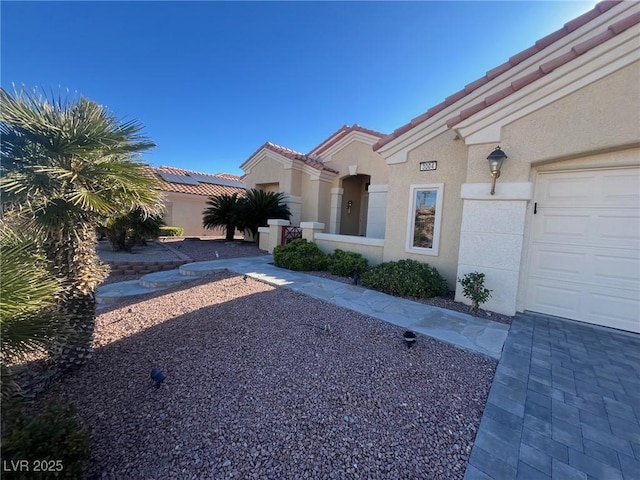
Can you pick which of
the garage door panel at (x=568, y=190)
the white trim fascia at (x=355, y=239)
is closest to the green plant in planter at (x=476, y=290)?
the garage door panel at (x=568, y=190)

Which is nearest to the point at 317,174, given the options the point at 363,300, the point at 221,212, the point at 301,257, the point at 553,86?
the point at 221,212

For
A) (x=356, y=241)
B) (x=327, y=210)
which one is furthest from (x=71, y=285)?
(x=327, y=210)

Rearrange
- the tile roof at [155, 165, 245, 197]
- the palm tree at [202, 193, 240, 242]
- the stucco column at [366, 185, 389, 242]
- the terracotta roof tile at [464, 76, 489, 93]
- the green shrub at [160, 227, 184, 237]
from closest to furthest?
1. the terracotta roof tile at [464, 76, 489, 93]
2. the stucco column at [366, 185, 389, 242]
3. the palm tree at [202, 193, 240, 242]
4. the green shrub at [160, 227, 184, 237]
5. the tile roof at [155, 165, 245, 197]

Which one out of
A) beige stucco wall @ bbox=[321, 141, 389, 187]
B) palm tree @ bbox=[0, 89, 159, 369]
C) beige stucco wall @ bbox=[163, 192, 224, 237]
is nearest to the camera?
palm tree @ bbox=[0, 89, 159, 369]

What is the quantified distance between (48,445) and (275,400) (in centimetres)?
159

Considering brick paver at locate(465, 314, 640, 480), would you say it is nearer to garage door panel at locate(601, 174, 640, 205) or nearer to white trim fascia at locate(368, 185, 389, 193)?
garage door panel at locate(601, 174, 640, 205)

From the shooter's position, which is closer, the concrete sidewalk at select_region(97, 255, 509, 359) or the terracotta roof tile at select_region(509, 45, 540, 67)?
the concrete sidewalk at select_region(97, 255, 509, 359)

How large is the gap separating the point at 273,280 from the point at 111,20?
716cm

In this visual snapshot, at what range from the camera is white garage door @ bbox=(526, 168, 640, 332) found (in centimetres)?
428

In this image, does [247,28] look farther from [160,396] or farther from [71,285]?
[160,396]

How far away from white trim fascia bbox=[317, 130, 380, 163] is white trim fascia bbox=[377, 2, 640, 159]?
14.9ft

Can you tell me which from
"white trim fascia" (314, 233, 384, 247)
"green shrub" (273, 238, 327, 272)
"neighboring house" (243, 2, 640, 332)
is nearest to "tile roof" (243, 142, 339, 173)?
"white trim fascia" (314, 233, 384, 247)

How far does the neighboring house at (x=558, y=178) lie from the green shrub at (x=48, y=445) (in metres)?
5.96

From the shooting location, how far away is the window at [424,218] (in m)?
6.26
